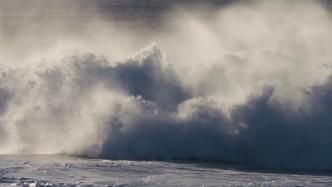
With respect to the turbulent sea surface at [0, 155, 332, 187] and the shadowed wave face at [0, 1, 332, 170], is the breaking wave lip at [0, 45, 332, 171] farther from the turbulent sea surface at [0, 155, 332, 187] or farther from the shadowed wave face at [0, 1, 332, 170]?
the turbulent sea surface at [0, 155, 332, 187]

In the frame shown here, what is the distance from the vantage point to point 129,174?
21609 mm

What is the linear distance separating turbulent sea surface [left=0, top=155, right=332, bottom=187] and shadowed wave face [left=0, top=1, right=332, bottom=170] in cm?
113

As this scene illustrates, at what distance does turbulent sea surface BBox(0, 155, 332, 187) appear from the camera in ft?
67.8

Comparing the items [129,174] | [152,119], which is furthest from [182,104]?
[129,174]

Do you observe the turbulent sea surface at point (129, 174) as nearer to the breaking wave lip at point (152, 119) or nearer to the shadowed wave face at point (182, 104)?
the breaking wave lip at point (152, 119)

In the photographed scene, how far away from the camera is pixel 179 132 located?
25.1 meters

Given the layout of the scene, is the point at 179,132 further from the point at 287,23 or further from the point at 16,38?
the point at 16,38

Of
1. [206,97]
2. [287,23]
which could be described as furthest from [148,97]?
[287,23]

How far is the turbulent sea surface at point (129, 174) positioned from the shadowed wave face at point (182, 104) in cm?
113

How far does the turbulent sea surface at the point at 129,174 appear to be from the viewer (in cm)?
2067

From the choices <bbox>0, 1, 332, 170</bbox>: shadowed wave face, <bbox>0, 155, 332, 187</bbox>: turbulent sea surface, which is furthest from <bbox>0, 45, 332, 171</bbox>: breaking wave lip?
<bbox>0, 155, 332, 187</bbox>: turbulent sea surface

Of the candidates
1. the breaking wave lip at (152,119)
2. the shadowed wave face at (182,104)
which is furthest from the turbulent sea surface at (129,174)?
the shadowed wave face at (182,104)

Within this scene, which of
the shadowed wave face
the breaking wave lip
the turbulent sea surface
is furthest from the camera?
the shadowed wave face

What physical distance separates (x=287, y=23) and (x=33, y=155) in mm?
12161
